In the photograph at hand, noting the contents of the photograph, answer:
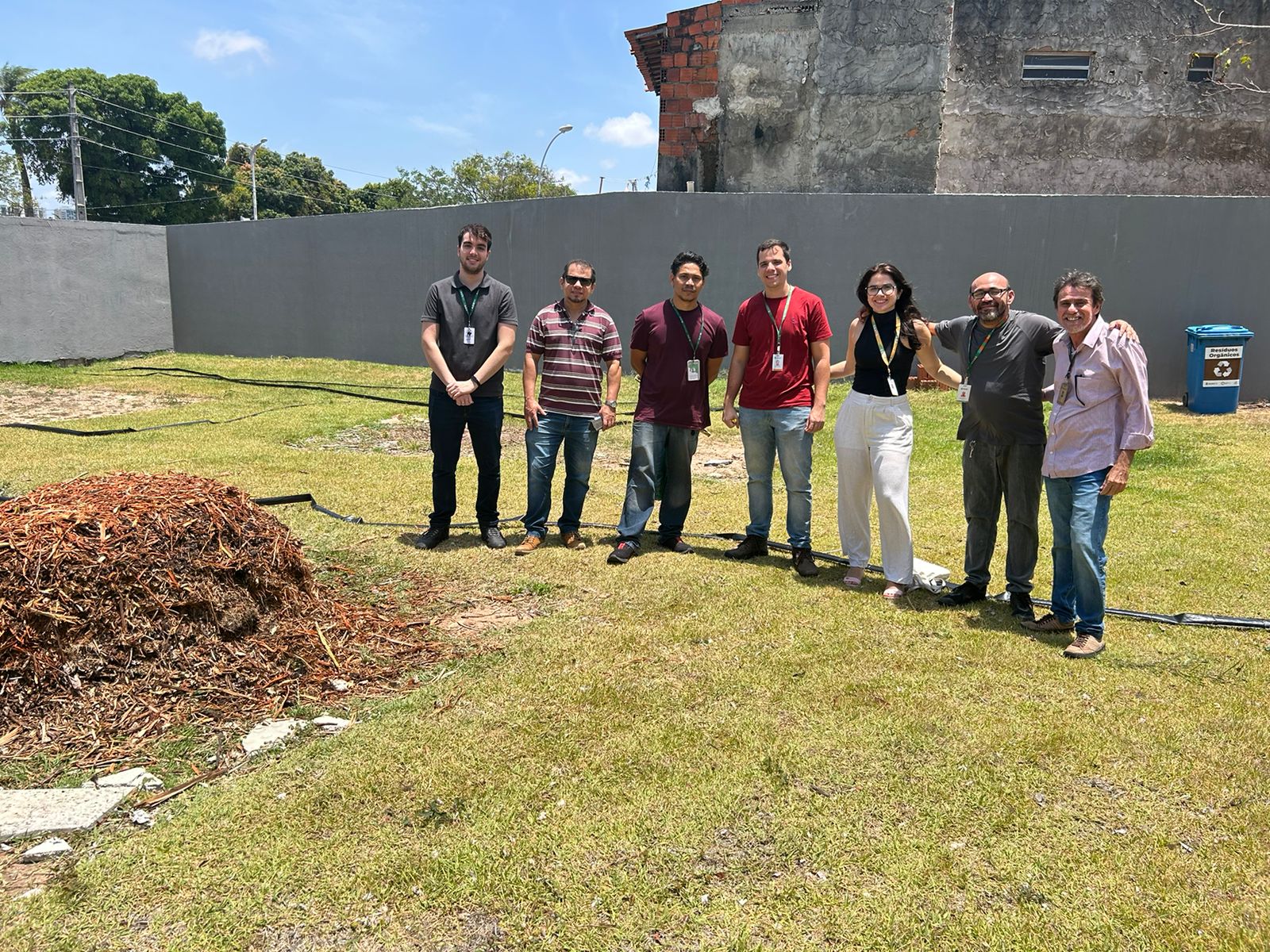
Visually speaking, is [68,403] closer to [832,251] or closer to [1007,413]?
[832,251]

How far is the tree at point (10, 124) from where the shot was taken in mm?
44031

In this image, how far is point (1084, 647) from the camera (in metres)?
3.88

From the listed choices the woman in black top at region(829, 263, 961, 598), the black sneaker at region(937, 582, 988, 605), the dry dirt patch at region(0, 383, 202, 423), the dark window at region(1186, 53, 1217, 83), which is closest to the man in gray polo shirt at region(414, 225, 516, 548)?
the woman in black top at region(829, 263, 961, 598)

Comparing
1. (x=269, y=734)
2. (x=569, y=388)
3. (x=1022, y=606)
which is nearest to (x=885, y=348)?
(x=1022, y=606)

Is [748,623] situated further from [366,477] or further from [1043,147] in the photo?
[1043,147]

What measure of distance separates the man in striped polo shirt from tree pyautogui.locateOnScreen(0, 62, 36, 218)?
48.7m

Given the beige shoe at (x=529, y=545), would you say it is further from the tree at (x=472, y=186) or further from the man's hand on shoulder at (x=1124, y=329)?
the tree at (x=472, y=186)

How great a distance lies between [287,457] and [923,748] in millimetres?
6478

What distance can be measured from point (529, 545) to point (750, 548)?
4.32ft

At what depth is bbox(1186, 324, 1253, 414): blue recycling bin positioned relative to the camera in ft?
34.5

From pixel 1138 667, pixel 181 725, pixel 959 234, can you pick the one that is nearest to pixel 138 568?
pixel 181 725

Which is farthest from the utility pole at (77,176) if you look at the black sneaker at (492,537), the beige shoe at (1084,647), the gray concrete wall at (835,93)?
the beige shoe at (1084,647)

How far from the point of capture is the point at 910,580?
470 centimetres

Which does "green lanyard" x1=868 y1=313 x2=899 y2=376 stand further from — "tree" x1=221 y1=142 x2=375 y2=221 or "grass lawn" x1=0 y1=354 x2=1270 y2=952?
"tree" x1=221 y1=142 x2=375 y2=221
